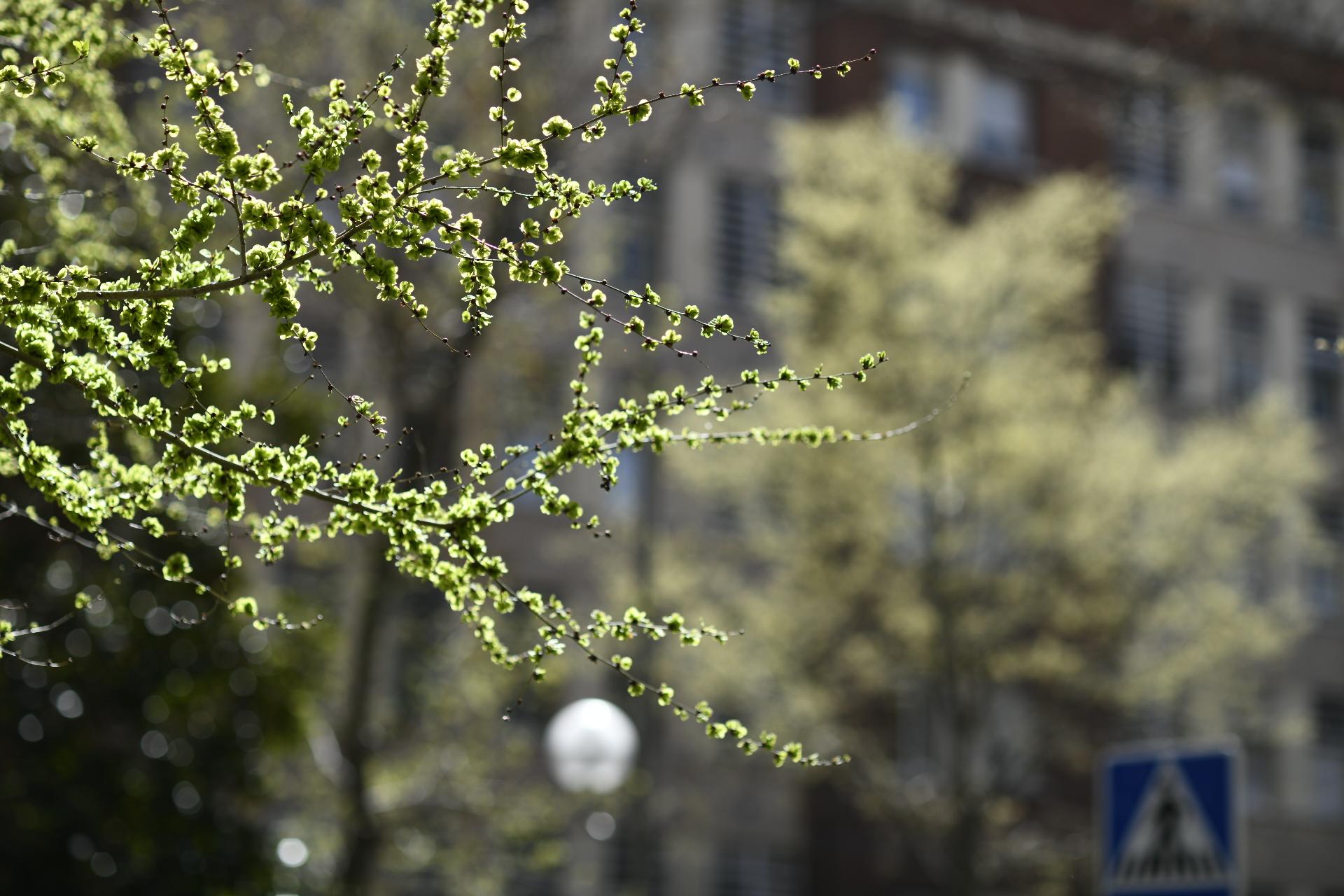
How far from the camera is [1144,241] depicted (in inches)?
1234

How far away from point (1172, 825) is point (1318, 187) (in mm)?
28316

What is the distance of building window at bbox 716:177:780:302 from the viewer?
28.0 meters

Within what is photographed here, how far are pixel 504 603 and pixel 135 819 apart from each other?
846 centimetres

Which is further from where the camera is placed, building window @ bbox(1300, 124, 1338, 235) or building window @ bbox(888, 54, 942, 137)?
building window @ bbox(1300, 124, 1338, 235)

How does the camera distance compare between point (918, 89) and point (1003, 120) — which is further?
point (1003, 120)

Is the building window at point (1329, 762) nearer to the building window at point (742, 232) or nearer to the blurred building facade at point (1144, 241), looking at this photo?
the blurred building facade at point (1144, 241)

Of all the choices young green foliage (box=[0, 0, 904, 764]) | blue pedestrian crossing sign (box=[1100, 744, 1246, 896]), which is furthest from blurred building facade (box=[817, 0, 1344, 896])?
young green foliage (box=[0, 0, 904, 764])

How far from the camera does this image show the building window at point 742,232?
2802 centimetres

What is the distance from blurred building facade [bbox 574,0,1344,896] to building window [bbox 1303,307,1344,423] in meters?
0.04

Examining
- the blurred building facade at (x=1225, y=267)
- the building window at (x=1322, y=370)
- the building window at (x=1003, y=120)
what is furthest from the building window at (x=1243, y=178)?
the building window at (x=1003, y=120)

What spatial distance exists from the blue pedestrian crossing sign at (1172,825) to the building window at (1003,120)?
2338 centimetres

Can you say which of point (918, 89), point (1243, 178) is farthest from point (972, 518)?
point (1243, 178)

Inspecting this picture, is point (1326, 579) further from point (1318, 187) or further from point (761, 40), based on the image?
point (761, 40)

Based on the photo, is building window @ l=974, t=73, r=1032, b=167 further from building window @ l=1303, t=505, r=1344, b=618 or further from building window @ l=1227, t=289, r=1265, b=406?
building window @ l=1303, t=505, r=1344, b=618
